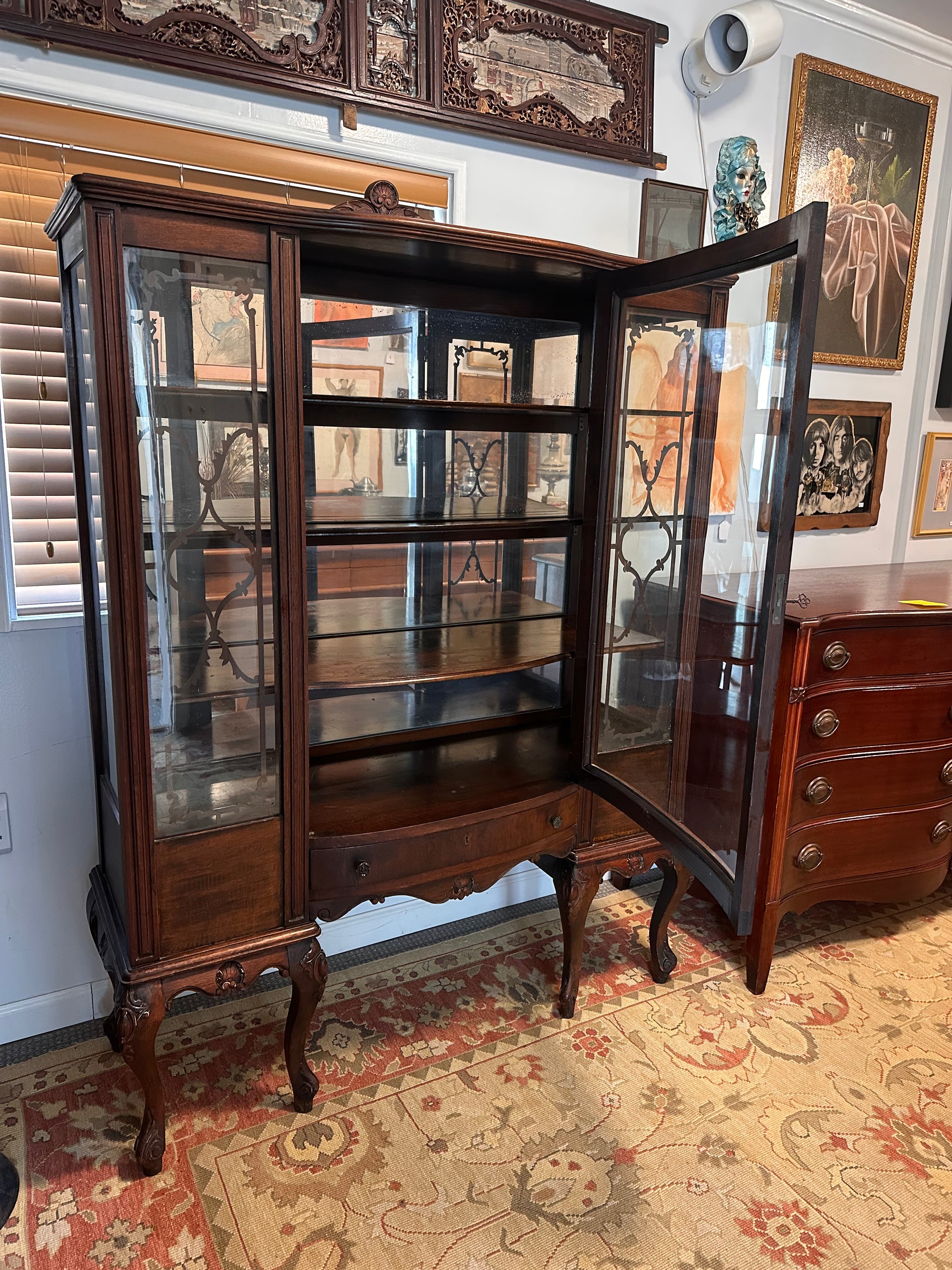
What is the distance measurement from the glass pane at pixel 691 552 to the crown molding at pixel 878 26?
4.78ft

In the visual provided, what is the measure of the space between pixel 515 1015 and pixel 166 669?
1.25 meters

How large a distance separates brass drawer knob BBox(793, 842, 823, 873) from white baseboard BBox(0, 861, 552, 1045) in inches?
29.5

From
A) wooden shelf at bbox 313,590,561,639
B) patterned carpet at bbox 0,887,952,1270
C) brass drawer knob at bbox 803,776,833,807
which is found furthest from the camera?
brass drawer knob at bbox 803,776,833,807

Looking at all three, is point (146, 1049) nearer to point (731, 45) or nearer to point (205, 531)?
point (205, 531)

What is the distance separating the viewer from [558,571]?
217 cm

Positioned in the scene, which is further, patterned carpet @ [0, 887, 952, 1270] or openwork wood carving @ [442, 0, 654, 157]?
openwork wood carving @ [442, 0, 654, 157]

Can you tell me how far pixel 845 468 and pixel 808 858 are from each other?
1.37m

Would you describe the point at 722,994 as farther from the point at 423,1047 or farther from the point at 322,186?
the point at 322,186

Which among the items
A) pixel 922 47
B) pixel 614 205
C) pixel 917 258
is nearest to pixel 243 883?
pixel 614 205

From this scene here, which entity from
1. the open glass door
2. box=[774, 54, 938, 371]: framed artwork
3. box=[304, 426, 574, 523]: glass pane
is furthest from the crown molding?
box=[304, 426, 574, 523]: glass pane

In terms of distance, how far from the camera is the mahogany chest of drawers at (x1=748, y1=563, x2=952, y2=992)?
2131 mm

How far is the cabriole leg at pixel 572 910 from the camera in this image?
204 cm

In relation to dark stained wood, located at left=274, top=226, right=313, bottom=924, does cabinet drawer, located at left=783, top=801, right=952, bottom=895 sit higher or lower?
lower

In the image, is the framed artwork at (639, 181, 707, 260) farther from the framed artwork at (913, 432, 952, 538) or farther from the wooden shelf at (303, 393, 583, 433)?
the framed artwork at (913, 432, 952, 538)
